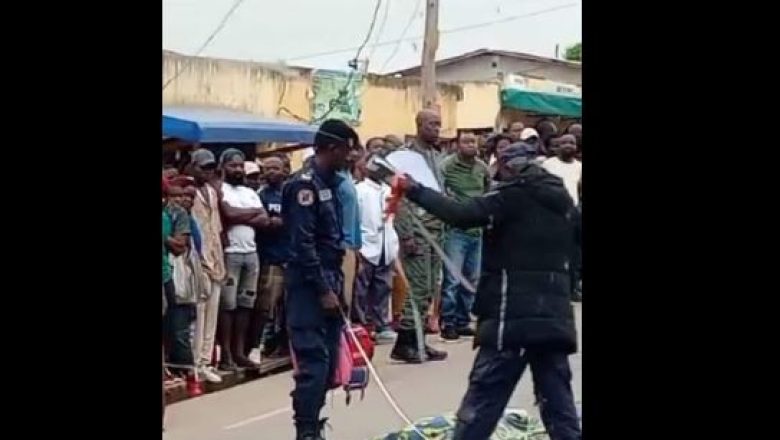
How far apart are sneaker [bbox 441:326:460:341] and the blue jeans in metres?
0.01

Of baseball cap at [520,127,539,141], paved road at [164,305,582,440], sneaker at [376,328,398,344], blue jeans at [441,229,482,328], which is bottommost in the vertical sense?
paved road at [164,305,582,440]

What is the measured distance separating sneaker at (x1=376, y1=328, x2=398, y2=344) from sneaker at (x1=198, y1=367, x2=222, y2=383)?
485 millimetres

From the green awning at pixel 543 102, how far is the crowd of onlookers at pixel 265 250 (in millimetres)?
44

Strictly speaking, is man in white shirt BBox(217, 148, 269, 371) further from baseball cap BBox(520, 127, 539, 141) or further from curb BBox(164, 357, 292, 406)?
baseball cap BBox(520, 127, 539, 141)

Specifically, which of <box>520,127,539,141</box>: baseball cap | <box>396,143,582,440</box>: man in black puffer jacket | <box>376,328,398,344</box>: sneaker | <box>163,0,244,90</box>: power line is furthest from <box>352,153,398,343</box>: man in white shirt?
<box>163,0,244,90</box>: power line

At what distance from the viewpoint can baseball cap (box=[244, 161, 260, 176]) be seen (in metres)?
3.95

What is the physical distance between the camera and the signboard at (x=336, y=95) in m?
3.90

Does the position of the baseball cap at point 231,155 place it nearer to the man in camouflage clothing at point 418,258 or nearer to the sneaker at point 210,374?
the man in camouflage clothing at point 418,258

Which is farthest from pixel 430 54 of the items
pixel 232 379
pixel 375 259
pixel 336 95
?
pixel 232 379

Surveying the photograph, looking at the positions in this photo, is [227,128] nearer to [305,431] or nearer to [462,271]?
[462,271]

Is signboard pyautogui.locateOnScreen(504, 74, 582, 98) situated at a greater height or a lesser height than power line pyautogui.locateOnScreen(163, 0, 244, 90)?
lesser

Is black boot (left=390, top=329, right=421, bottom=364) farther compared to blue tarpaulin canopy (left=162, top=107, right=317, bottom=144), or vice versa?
black boot (left=390, top=329, right=421, bottom=364)

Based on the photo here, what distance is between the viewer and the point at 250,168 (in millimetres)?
3961

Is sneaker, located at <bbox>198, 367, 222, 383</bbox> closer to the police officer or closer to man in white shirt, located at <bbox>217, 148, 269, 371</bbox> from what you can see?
man in white shirt, located at <bbox>217, 148, 269, 371</bbox>
